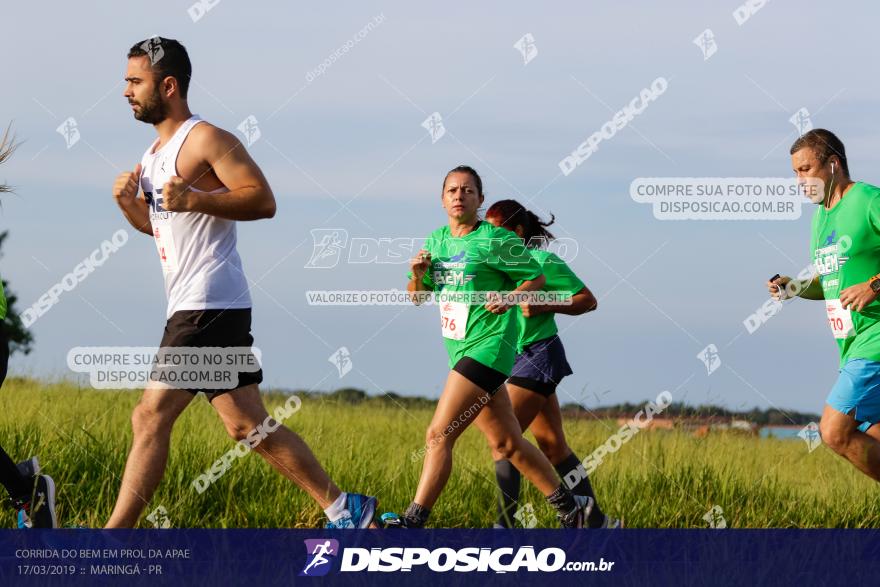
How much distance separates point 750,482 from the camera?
A: 8.08 meters

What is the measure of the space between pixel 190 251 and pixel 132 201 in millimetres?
400

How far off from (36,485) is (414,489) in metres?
2.29

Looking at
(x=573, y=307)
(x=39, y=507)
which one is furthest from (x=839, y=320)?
(x=39, y=507)

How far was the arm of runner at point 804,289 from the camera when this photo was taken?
22.1 feet

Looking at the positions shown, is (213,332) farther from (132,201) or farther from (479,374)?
(479,374)

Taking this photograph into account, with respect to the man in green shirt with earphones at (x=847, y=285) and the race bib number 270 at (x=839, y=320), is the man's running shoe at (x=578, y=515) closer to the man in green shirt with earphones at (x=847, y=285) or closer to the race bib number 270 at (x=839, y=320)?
the man in green shirt with earphones at (x=847, y=285)

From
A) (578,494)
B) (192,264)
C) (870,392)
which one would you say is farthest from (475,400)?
(870,392)

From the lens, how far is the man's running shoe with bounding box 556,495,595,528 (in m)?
6.82

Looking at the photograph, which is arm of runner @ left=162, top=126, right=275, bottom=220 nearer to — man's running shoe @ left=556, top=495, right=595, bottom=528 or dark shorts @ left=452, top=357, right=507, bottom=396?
dark shorts @ left=452, top=357, right=507, bottom=396

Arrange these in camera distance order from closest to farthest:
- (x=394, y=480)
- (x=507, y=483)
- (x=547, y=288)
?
(x=507, y=483), (x=547, y=288), (x=394, y=480)

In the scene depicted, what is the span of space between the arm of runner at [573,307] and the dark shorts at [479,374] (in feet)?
2.77

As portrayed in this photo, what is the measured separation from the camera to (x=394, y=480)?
24.5 feet

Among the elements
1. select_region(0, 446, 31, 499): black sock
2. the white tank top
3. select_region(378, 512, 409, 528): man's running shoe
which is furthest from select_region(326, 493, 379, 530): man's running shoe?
select_region(0, 446, 31, 499): black sock

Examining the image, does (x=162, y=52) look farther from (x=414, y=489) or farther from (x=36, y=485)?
(x=414, y=489)
